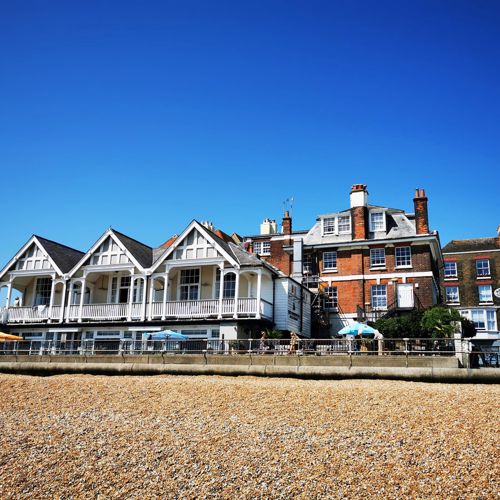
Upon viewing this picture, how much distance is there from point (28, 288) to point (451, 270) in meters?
35.9

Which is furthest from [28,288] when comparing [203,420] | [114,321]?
[203,420]

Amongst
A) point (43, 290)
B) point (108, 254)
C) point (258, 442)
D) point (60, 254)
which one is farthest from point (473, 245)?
point (258, 442)

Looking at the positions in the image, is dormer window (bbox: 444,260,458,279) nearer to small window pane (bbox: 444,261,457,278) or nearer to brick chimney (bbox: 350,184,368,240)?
small window pane (bbox: 444,261,457,278)

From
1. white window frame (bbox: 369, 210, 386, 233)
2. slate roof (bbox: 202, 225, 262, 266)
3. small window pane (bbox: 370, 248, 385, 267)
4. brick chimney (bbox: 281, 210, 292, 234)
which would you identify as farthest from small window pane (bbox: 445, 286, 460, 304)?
slate roof (bbox: 202, 225, 262, 266)

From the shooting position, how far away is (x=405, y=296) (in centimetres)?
3850

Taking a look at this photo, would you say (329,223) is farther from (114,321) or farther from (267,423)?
(267,423)

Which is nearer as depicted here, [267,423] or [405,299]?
[267,423]

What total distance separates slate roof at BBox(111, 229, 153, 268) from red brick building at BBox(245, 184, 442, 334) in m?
9.79

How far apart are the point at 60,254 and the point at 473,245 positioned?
119 feet

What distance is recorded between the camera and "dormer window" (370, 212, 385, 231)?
41.3 metres

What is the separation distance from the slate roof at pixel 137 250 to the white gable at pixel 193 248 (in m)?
2.55

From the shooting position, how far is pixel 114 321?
36.7 metres

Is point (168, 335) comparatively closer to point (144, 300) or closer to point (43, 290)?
point (144, 300)

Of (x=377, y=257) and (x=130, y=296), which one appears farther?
(x=377, y=257)
